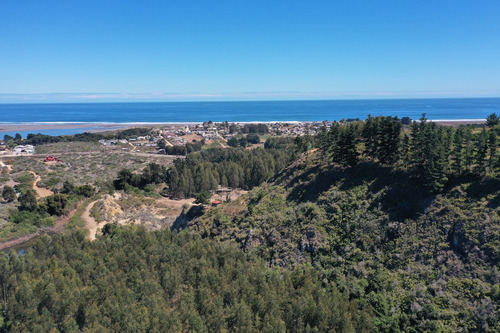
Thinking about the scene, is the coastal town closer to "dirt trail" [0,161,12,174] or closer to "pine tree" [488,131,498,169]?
"dirt trail" [0,161,12,174]

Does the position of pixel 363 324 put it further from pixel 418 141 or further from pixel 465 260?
pixel 418 141

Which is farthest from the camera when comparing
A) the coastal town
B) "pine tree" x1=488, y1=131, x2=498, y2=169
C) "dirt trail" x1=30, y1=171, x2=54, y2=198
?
the coastal town

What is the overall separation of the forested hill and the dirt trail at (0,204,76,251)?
95.5 feet

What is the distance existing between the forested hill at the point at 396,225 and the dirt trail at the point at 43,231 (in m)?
29.1

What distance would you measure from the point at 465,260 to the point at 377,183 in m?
13.5

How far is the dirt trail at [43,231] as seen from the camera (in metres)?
52.6

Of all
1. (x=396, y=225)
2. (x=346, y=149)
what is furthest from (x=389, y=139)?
(x=396, y=225)

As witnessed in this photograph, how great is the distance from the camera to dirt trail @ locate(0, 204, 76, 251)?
5257 cm

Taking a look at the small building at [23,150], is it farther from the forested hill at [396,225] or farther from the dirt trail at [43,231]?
the forested hill at [396,225]

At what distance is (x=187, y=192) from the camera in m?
74.4

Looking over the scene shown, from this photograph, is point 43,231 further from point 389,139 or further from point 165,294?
point 389,139

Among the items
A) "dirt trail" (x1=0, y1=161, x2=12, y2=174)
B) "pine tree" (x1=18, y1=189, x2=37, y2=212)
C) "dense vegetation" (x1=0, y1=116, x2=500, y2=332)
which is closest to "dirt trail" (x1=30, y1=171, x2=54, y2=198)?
"pine tree" (x1=18, y1=189, x2=37, y2=212)

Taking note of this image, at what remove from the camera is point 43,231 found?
57.9m

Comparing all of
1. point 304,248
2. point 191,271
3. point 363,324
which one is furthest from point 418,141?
point 191,271
